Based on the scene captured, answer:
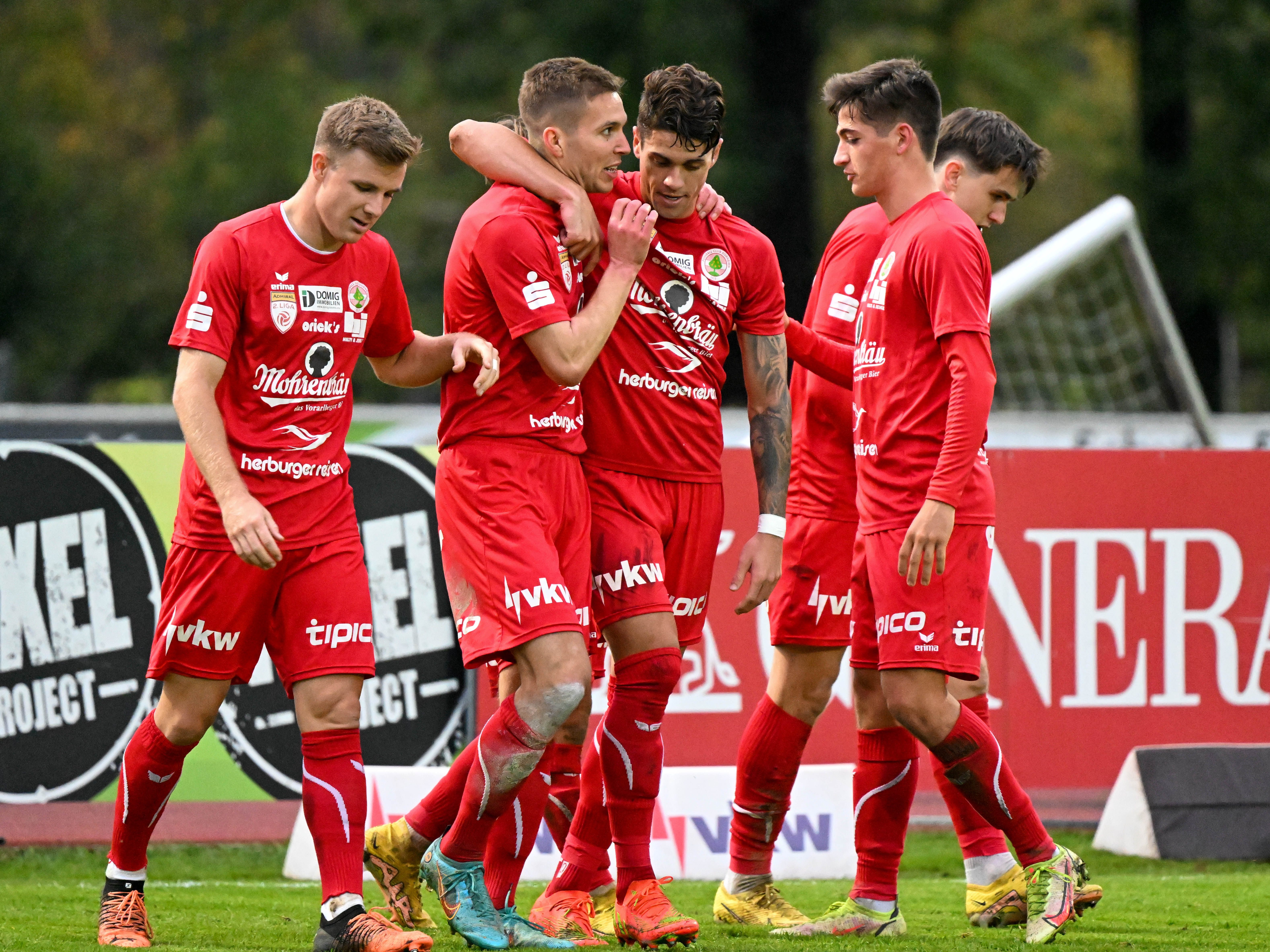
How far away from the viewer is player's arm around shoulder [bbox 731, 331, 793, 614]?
5137mm

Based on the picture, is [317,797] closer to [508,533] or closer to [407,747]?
[508,533]

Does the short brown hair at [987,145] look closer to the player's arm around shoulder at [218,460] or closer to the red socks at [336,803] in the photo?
the player's arm around shoulder at [218,460]

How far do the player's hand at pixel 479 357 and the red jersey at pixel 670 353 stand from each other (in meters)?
0.41

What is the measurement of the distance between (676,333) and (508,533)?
86cm

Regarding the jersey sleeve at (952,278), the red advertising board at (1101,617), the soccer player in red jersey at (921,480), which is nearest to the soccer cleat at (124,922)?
the soccer player in red jersey at (921,480)

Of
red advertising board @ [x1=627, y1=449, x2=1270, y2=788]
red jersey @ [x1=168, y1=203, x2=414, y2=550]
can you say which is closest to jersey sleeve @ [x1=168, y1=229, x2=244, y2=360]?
red jersey @ [x1=168, y1=203, x2=414, y2=550]

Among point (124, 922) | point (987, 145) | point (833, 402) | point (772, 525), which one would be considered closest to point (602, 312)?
point (772, 525)

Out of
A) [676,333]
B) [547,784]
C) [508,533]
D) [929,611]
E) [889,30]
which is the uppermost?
[889,30]

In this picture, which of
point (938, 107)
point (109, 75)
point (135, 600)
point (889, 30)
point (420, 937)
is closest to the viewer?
point (420, 937)

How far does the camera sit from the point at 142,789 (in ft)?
16.1

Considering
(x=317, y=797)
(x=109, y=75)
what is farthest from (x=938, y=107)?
(x=109, y=75)

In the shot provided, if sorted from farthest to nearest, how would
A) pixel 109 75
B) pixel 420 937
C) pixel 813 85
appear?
pixel 109 75 < pixel 813 85 < pixel 420 937

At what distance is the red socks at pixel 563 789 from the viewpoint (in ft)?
17.5

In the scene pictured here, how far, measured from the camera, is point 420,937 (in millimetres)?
4480
